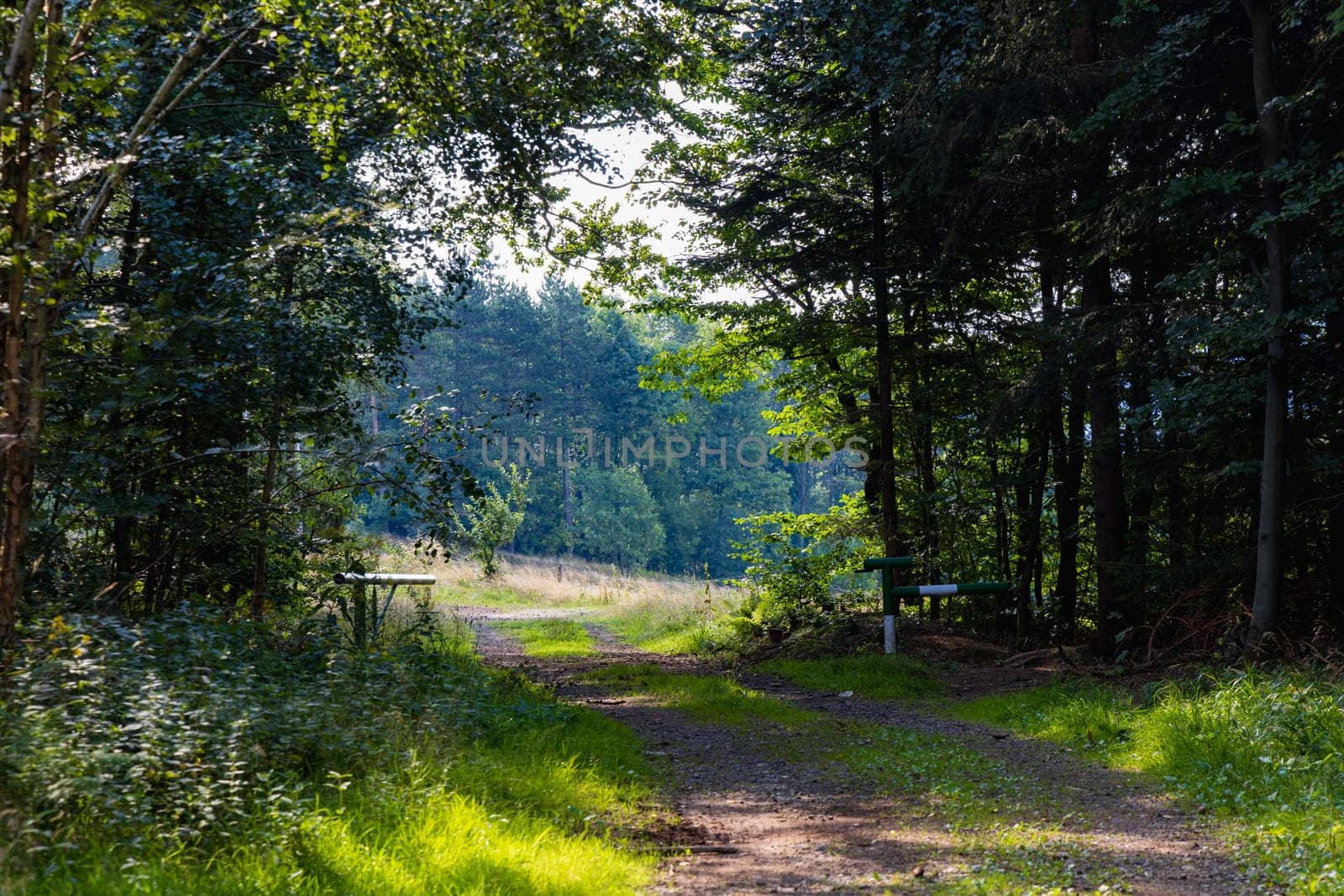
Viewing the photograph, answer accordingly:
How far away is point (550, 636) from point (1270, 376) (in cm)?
1273

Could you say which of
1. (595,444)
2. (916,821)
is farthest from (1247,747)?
(595,444)

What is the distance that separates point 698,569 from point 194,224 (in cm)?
5481

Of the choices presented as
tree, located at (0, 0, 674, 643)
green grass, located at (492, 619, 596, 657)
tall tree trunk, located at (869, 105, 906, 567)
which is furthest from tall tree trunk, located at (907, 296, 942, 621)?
tree, located at (0, 0, 674, 643)

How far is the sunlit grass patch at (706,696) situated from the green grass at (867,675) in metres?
1.01

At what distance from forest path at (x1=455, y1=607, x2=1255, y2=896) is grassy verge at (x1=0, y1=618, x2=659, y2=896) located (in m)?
0.52

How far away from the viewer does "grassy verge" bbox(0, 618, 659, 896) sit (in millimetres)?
3609

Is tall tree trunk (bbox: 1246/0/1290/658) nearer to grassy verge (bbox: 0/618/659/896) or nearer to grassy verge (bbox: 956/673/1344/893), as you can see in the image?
grassy verge (bbox: 956/673/1344/893)

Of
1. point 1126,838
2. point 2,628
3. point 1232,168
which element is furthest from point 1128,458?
point 2,628

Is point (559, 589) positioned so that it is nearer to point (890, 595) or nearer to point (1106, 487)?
point (890, 595)

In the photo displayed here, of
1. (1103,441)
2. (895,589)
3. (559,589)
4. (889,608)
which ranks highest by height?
(1103,441)

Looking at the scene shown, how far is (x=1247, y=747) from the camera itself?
237 inches

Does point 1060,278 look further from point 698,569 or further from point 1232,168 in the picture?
point 698,569

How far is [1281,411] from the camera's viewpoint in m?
8.79

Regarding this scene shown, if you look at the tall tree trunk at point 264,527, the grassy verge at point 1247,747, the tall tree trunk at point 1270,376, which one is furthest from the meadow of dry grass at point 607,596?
the tall tree trunk at point 1270,376
